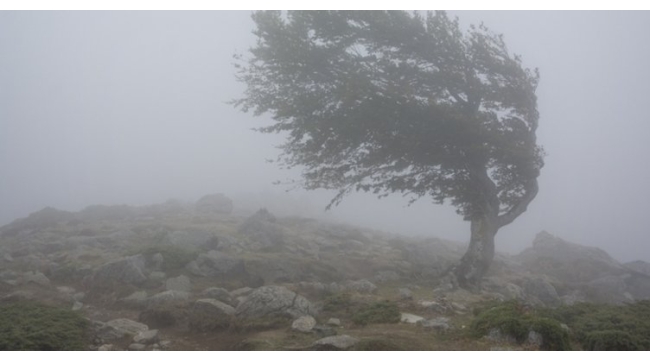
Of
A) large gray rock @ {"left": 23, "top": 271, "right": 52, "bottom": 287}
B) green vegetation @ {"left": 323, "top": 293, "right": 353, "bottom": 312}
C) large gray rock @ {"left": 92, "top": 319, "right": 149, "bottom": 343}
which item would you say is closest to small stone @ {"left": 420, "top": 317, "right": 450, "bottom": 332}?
green vegetation @ {"left": 323, "top": 293, "right": 353, "bottom": 312}

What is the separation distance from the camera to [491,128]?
21734 millimetres

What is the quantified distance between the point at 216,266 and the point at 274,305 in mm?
7369

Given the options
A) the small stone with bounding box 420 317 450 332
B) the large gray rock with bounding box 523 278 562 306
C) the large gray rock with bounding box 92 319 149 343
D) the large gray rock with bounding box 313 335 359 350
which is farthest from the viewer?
the large gray rock with bounding box 523 278 562 306

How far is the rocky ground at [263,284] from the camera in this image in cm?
1134

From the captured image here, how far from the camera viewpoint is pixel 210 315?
12.4m

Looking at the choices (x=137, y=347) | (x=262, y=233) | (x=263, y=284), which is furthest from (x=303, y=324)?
(x=262, y=233)

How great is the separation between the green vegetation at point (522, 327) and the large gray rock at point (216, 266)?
1125 centimetres

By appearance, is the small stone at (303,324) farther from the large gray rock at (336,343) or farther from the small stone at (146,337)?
the small stone at (146,337)

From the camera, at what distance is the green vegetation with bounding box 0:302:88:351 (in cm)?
968

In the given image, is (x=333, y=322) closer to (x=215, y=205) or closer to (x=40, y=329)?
(x=40, y=329)

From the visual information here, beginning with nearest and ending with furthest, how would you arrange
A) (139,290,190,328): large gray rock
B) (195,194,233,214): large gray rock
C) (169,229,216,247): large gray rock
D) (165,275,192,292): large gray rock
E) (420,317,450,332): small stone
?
(420,317,450,332): small stone → (139,290,190,328): large gray rock → (165,275,192,292): large gray rock → (169,229,216,247): large gray rock → (195,194,233,214): large gray rock

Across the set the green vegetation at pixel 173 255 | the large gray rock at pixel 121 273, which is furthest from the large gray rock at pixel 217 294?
the green vegetation at pixel 173 255

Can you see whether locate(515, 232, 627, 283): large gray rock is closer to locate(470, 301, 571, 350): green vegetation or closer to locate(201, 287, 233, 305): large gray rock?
locate(470, 301, 571, 350): green vegetation

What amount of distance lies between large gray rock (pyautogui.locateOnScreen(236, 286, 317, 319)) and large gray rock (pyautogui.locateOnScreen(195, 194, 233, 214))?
101 ft
